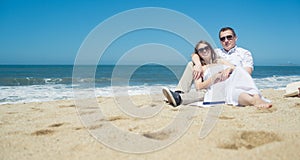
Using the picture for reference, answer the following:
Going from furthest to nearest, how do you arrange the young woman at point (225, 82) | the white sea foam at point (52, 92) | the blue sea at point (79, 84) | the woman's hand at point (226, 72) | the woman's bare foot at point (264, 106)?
1. the blue sea at point (79, 84)
2. the white sea foam at point (52, 92)
3. the woman's hand at point (226, 72)
4. the young woman at point (225, 82)
5. the woman's bare foot at point (264, 106)

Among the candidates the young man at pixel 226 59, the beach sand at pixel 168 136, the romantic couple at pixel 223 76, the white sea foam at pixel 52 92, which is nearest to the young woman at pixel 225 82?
the romantic couple at pixel 223 76

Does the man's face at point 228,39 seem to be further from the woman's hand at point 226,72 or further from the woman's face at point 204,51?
the woman's hand at point 226,72

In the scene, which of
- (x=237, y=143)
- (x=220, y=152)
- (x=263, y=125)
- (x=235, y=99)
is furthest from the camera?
(x=235, y=99)

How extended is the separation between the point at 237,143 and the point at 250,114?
109 cm

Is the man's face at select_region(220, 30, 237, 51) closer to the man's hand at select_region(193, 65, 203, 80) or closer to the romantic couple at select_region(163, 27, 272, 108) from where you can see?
the romantic couple at select_region(163, 27, 272, 108)

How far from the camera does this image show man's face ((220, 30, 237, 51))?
358 centimetres

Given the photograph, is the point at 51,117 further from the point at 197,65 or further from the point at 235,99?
the point at 235,99

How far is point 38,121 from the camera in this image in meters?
2.88

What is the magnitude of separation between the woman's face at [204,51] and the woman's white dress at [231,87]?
0.24 meters

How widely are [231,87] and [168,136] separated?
5.32 feet

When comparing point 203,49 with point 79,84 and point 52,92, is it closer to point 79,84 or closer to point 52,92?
point 52,92

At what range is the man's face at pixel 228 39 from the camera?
3580 millimetres

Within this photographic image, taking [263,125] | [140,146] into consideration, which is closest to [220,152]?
[140,146]

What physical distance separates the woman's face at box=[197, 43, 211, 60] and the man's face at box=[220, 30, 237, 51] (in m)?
0.25
